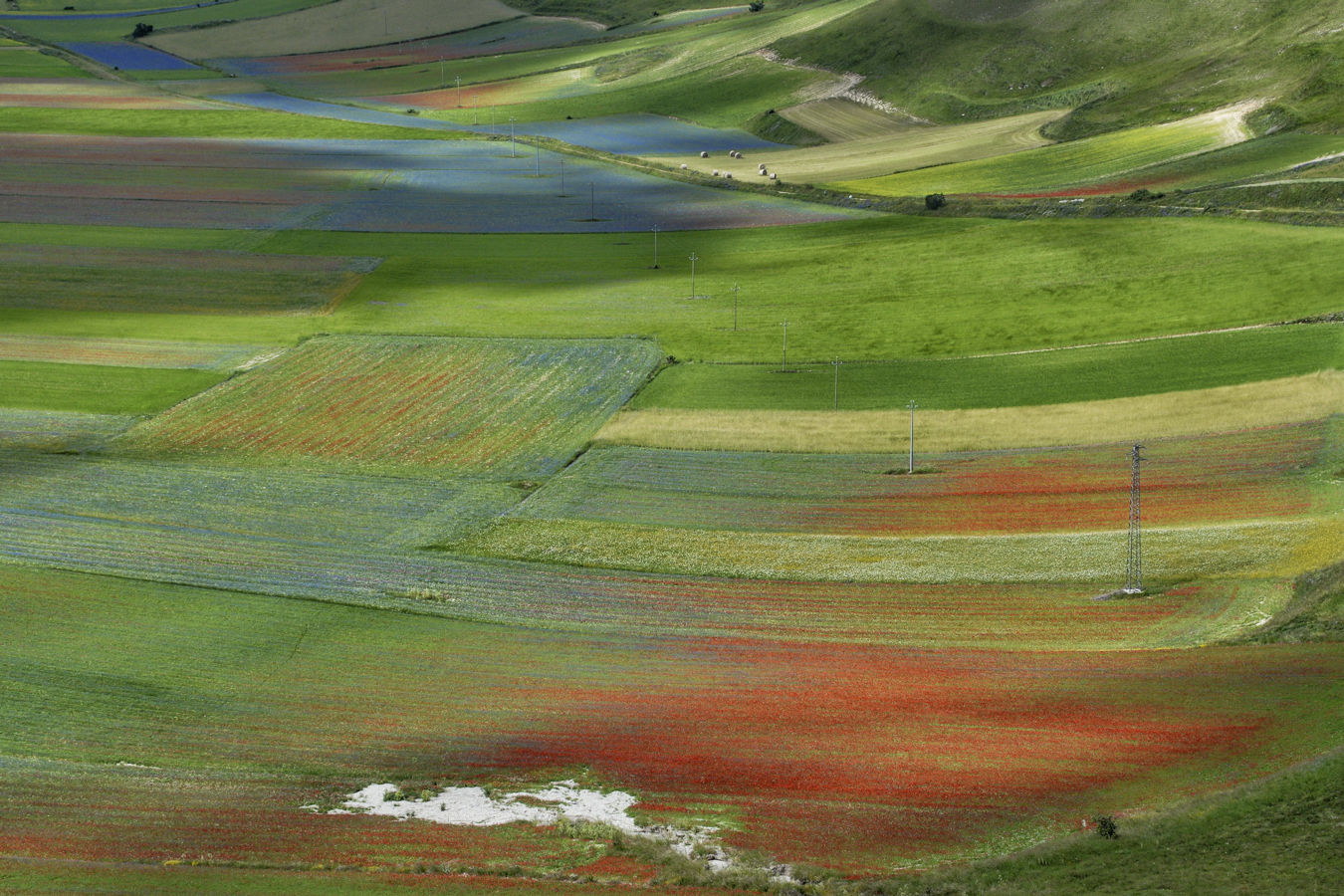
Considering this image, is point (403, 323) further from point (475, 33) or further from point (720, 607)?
point (475, 33)

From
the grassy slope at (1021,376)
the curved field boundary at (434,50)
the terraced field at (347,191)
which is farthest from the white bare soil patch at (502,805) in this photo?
the curved field boundary at (434,50)

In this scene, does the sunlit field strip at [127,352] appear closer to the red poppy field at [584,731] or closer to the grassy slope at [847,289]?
the grassy slope at [847,289]

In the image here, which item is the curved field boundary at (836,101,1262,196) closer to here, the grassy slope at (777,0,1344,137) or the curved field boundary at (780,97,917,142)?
the grassy slope at (777,0,1344,137)

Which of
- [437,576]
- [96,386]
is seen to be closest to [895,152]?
[96,386]

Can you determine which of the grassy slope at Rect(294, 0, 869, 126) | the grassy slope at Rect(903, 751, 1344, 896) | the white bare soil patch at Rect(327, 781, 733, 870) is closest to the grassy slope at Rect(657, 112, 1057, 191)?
the grassy slope at Rect(294, 0, 869, 126)

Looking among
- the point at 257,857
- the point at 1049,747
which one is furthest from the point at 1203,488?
→ the point at 257,857

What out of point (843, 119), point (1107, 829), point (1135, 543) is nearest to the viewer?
point (1107, 829)

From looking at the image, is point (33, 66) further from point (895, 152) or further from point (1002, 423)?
point (1002, 423)
